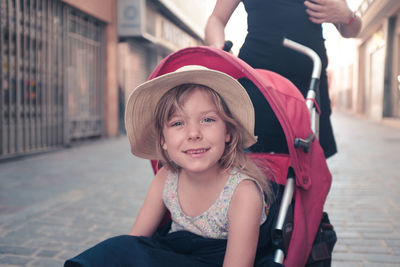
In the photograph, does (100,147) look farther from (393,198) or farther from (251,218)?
(251,218)

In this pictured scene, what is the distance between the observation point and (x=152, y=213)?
1.93 m

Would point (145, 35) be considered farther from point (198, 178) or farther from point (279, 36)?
point (198, 178)

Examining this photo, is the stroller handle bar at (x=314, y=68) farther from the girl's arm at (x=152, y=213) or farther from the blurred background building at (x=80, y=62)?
the blurred background building at (x=80, y=62)

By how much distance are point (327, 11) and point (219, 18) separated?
57 centimetres

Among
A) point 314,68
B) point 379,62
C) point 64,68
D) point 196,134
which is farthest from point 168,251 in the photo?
point 379,62

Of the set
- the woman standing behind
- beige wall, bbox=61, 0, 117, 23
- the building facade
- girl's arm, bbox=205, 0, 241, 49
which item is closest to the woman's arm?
the woman standing behind

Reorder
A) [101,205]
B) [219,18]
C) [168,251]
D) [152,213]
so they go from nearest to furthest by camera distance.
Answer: [168,251] → [152,213] → [219,18] → [101,205]

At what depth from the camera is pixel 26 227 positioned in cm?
353

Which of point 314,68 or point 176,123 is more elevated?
point 314,68

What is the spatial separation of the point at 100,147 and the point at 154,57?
24.3 ft

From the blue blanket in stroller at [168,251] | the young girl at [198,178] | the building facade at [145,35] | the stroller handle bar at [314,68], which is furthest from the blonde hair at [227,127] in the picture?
the building facade at [145,35]

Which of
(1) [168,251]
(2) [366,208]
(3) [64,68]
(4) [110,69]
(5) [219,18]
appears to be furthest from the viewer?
(4) [110,69]

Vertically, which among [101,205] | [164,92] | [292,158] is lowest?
[101,205]

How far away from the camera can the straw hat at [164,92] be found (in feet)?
5.42
